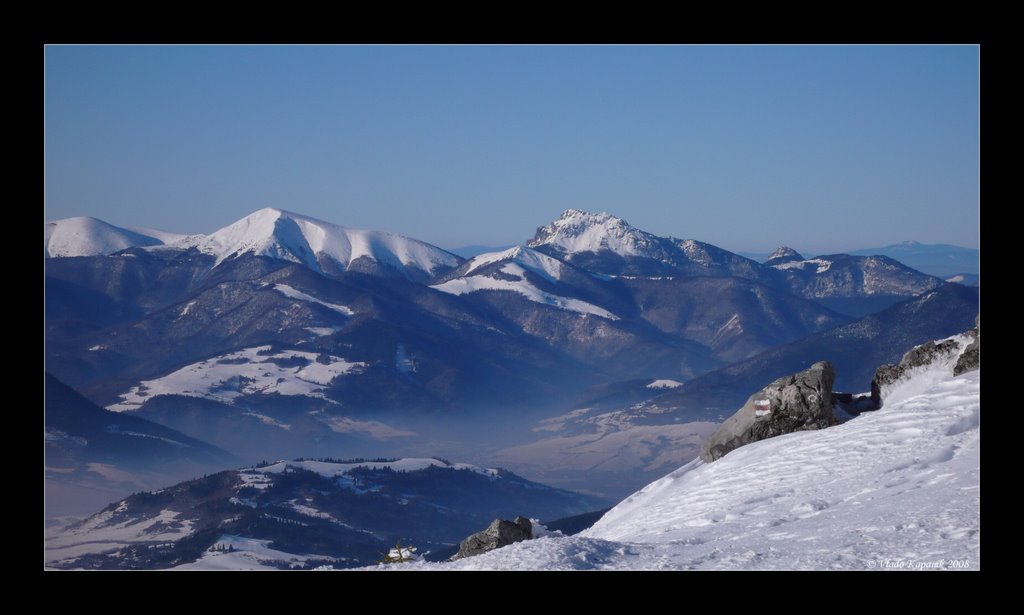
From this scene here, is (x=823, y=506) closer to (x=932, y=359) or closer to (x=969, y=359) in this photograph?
(x=969, y=359)

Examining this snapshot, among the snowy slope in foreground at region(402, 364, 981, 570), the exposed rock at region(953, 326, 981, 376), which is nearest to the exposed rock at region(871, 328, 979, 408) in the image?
the exposed rock at region(953, 326, 981, 376)

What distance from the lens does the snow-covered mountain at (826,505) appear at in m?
16.9

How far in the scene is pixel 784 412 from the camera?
30281 mm

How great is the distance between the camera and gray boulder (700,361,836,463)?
1171 inches

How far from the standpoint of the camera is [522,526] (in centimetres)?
2277

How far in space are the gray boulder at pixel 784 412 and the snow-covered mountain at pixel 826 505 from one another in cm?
93

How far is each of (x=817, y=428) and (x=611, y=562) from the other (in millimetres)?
14081

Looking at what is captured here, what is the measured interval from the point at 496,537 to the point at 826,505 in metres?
6.87

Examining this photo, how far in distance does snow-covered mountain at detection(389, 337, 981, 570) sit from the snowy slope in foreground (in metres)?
0.03

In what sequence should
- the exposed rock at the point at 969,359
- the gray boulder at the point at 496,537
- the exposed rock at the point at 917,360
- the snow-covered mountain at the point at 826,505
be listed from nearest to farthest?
the snow-covered mountain at the point at 826,505
the gray boulder at the point at 496,537
the exposed rock at the point at 969,359
the exposed rock at the point at 917,360

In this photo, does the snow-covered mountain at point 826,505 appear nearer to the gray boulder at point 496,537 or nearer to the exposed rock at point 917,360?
the exposed rock at point 917,360

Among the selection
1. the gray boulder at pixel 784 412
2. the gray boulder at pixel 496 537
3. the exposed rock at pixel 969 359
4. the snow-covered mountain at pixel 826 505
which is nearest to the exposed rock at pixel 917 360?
the exposed rock at pixel 969 359
